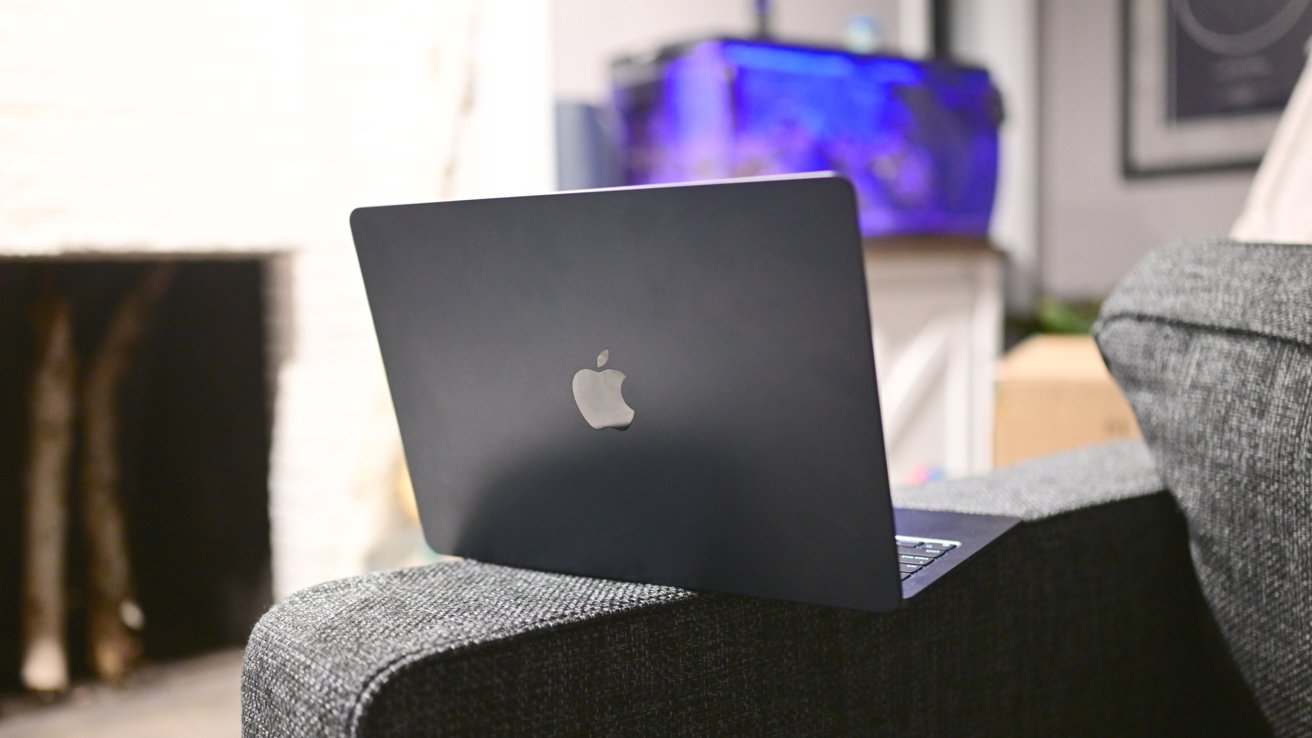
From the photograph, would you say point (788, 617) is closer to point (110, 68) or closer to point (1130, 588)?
point (1130, 588)

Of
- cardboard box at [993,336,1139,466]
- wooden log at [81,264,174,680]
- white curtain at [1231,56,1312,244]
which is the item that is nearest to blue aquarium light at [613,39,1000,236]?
cardboard box at [993,336,1139,466]

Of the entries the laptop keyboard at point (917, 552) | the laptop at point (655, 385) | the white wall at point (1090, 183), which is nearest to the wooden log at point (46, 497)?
the laptop at point (655, 385)

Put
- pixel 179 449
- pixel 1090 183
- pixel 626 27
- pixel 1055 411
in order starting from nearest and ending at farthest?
pixel 179 449
pixel 1055 411
pixel 626 27
pixel 1090 183

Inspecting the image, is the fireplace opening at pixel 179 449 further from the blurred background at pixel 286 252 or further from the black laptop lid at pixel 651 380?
the black laptop lid at pixel 651 380

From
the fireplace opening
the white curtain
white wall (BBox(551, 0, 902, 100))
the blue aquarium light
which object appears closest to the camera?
the white curtain

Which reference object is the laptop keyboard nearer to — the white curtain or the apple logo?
the apple logo

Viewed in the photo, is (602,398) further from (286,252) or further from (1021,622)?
(286,252)

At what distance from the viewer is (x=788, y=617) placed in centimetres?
71

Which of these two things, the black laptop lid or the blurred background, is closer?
the black laptop lid

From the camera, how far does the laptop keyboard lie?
0.68 meters

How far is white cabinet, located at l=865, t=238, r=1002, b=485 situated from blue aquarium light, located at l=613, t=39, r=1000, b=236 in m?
0.12

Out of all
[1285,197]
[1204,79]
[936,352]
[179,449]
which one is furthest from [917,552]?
[1204,79]

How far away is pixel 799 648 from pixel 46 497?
160 centimetres

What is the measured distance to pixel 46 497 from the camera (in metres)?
1.88
